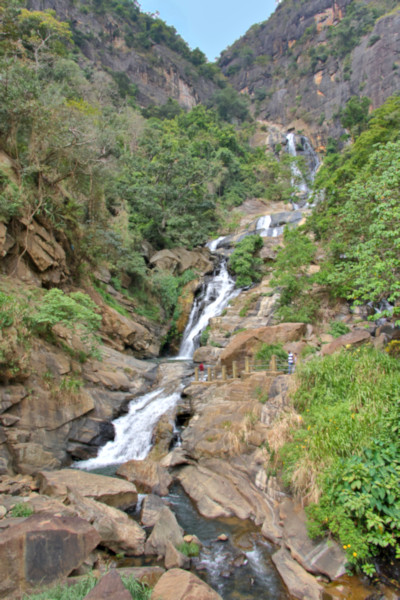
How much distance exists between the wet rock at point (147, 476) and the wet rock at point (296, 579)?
373 centimetres

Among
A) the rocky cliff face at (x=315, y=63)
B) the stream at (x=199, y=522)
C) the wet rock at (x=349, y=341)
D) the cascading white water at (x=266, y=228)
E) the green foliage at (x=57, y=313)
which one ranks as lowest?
the stream at (x=199, y=522)

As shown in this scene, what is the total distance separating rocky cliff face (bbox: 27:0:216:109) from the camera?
49363 millimetres

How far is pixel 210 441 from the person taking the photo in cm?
1071

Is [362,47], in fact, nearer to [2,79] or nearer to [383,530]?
[2,79]

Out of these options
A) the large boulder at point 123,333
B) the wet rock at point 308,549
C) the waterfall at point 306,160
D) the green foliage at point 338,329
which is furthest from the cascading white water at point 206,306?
the waterfall at point 306,160

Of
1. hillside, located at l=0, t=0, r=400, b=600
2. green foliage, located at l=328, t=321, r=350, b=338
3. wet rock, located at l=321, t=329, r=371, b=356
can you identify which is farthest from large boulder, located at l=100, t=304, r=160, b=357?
wet rock, located at l=321, t=329, r=371, b=356

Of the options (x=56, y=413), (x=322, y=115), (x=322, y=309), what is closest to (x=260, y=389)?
(x=56, y=413)

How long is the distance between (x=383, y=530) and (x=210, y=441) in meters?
5.72

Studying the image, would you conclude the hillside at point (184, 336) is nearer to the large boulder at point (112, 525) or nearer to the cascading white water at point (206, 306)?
the large boulder at point (112, 525)

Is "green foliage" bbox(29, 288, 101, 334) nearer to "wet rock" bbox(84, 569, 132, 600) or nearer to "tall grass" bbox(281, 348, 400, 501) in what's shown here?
"tall grass" bbox(281, 348, 400, 501)

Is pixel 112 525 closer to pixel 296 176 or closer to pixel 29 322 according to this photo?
pixel 29 322

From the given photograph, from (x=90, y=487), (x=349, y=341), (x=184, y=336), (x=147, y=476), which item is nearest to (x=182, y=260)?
(x=184, y=336)

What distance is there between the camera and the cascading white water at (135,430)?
11496 millimetres

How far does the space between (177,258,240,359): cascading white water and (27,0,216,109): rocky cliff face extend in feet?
133
